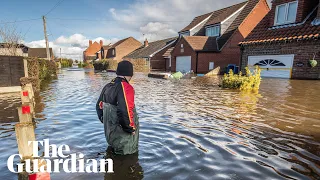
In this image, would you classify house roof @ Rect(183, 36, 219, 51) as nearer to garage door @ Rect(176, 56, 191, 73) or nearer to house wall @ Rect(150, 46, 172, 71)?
garage door @ Rect(176, 56, 191, 73)

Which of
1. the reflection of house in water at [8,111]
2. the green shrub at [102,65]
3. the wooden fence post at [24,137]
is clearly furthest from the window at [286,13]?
the green shrub at [102,65]

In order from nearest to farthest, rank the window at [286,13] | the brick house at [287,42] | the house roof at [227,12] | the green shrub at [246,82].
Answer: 1. the green shrub at [246,82]
2. the brick house at [287,42]
3. the window at [286,13]
4. the house roof at [227,12]

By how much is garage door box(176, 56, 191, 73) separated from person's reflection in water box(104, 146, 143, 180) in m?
25.2

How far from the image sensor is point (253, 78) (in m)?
11.4

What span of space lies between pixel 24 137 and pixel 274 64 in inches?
697

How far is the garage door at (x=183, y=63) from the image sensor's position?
28.6 m

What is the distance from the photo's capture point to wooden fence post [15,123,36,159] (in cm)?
339

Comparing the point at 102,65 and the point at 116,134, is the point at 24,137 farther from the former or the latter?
the point at 102,65

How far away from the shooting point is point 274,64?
54.5 feet

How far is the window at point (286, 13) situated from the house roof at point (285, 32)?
440 millimetres

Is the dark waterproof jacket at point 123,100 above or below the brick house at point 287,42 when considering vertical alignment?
below

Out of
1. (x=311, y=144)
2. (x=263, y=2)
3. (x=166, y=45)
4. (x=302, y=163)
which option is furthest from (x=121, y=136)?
(x=166, y=45)

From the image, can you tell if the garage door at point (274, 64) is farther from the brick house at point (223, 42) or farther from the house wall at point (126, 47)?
the house wall at point (126, 47)

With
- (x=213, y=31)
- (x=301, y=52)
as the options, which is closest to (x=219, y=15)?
(x=213, y=31)
